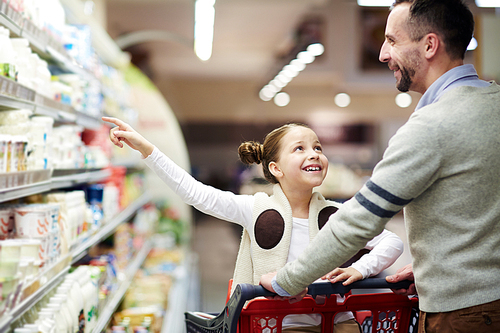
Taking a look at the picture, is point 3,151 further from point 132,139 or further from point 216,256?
point 216,256

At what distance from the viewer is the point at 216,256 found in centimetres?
775

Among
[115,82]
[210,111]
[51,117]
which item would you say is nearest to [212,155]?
[210,111]

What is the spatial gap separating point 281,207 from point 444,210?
0.73 metres

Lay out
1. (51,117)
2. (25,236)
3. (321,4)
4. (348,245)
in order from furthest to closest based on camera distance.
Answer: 1. (321,4)
2. (51,117)
3. (25,236)
4. (348,245)

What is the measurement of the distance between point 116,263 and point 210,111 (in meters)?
10.9

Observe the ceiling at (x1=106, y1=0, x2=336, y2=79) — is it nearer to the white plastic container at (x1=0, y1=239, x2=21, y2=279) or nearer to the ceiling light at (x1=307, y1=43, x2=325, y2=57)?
the ceiling light at (x1=307, y1=43, x2=325, y2=57)

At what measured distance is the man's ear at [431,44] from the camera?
4.63 ft

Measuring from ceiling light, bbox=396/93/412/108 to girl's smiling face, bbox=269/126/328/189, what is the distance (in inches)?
465

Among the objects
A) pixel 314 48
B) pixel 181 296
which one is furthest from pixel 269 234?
pixel 314 48

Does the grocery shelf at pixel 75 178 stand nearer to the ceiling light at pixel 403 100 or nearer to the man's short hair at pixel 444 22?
the man's short hair at pixel 444 22

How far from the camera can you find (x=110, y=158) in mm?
3697

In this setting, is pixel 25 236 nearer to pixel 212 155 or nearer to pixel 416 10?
pixel 416 10

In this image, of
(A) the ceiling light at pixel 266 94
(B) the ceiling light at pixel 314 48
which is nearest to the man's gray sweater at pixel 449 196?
(B) the ceiling light at pixel 314 48

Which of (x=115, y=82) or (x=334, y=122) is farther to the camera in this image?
(x=334, y=122)
